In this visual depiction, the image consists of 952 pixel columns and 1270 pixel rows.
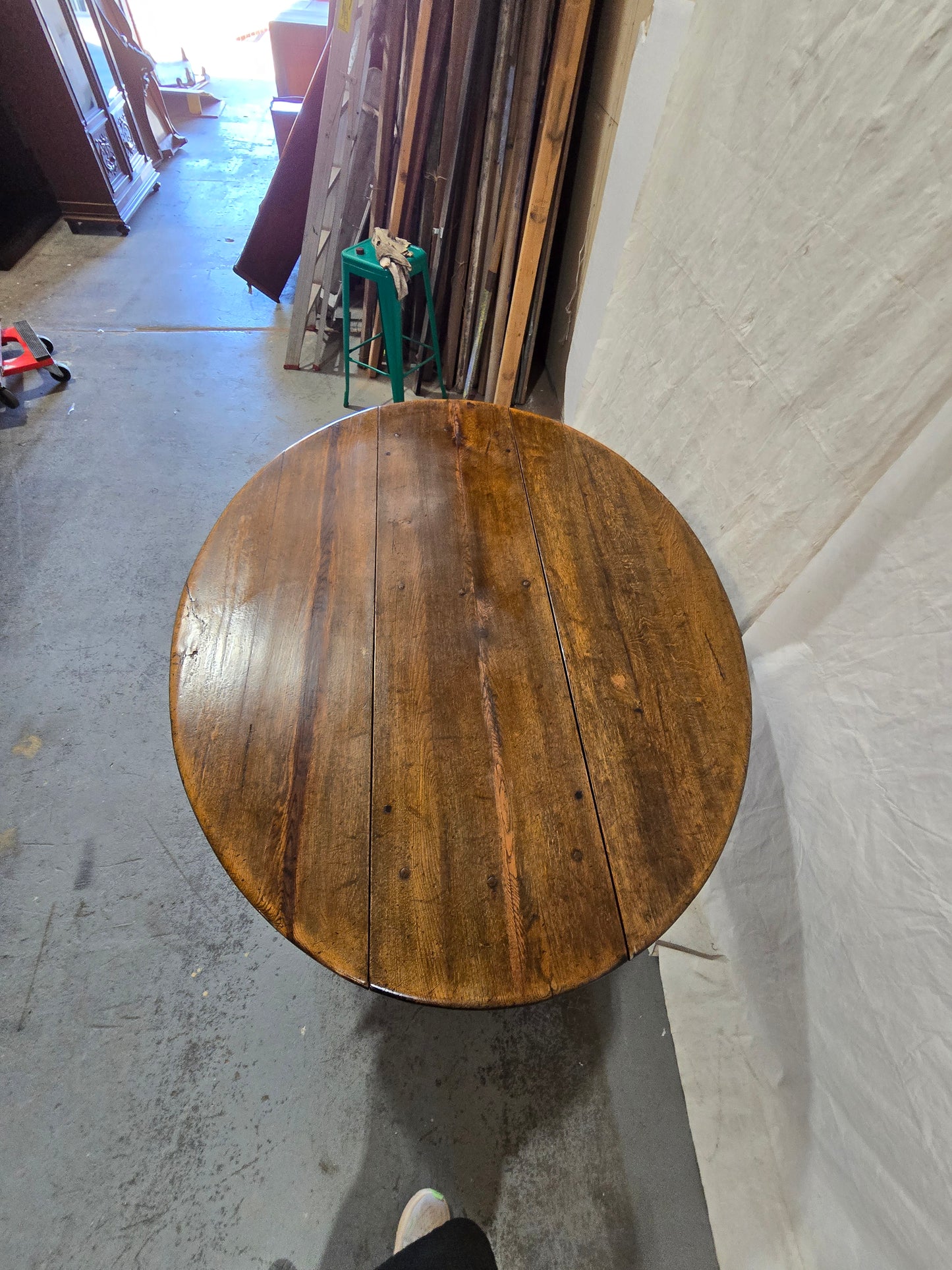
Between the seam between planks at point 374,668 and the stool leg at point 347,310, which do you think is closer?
the seam between planks at point 374,668

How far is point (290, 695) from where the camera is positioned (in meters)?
0.94

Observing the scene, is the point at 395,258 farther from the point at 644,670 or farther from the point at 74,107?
the point at 74,107

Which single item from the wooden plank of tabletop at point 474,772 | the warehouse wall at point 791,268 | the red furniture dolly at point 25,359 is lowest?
the red furniture dolly at point 25,359

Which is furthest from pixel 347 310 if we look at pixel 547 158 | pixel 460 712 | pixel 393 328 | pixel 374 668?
pixel 460 712

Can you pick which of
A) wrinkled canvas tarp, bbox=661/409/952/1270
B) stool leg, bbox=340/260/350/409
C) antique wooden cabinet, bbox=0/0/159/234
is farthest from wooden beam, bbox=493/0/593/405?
antique wooden cabinet, bbox=0/0/159/234

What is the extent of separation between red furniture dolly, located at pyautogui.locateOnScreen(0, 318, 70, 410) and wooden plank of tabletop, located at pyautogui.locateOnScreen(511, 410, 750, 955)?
2.48 metres

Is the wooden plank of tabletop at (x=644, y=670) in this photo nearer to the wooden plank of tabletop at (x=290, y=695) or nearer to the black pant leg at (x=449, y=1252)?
the wooden plank of tabletop at (x=290, y=695)

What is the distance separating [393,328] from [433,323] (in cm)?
23

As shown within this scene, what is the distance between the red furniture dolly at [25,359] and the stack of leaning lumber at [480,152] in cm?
146

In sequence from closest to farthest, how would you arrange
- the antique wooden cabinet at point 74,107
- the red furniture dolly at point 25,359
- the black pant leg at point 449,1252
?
the black pant leg at point 449,1252 < the red furniture dolly at point 25,359 < the antique wooden cabinet at point 74,107

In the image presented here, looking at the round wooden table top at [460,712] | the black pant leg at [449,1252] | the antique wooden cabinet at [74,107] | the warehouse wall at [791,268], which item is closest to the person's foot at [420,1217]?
the black pant leg at [449,1252]

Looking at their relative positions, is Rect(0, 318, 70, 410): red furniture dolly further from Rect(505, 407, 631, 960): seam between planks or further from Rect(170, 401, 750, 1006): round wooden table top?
Rect(505, 407, 631, 960): seam between planks

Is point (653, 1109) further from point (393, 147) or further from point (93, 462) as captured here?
point (393, 147)

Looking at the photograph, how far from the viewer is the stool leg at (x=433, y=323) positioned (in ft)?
7.72
